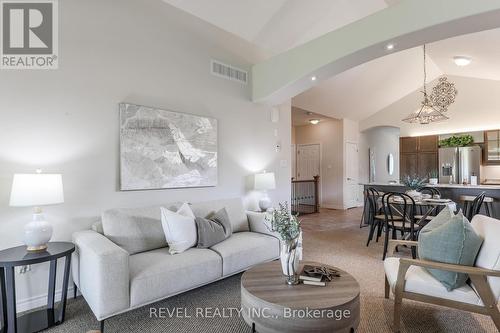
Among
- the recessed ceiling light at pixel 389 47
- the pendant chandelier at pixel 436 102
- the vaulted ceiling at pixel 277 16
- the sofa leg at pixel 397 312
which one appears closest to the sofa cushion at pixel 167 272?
the sofa leg at pixel 397 312

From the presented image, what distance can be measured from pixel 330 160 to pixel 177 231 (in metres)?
6.96

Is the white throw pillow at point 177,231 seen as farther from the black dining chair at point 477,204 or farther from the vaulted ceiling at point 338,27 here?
the black dining chair at point 477,204

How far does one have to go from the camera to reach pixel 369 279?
3178 millimetres

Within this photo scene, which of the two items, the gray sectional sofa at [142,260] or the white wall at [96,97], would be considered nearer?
the gray sectional sofa at [142,260]

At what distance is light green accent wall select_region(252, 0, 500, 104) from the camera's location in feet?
8.78

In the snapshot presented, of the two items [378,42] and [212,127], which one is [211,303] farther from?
[378,42]

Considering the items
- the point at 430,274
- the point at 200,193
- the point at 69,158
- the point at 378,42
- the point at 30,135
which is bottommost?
Result: the point at 430,274

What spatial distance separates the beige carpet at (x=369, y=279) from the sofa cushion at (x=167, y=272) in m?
1.46

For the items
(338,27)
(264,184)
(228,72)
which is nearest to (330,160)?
(338,27)

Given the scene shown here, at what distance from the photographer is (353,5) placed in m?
4.65

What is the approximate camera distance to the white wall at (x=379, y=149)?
9.30m

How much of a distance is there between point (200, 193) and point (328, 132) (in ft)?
20.1

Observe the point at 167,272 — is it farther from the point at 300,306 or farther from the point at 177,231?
the point at 300,306

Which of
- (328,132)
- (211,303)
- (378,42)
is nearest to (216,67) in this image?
(378,42)
